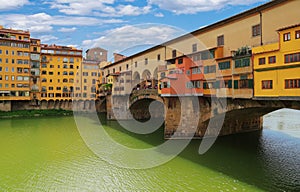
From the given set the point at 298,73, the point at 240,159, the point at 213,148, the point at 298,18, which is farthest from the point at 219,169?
the point at 298,18

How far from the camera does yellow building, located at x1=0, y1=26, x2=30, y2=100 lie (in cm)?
4903

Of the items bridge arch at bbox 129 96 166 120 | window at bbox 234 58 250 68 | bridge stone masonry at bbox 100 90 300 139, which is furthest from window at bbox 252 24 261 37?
bridge arch at bbox 129 96 166 120

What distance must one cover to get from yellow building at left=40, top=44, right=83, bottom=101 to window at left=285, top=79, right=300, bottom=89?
51328mm

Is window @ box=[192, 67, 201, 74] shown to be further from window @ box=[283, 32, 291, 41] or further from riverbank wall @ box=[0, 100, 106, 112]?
riverbank wall @ box=[0, 100, 106, 112]

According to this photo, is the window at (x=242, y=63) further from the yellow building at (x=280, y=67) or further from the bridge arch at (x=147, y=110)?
the bridge arch at (x=147, y=110)

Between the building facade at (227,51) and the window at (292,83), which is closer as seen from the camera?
the window at (292,83)

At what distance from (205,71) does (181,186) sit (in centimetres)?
1061

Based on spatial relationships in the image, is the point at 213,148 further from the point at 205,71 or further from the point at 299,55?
the point at 299,55

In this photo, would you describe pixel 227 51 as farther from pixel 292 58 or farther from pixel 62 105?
pixel 62 105

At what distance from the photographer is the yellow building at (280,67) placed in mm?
13398

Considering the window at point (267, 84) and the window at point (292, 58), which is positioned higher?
the window at point (292, 58)

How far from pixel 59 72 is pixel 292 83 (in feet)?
175

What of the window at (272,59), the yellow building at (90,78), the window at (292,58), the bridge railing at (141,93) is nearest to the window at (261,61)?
the window at (272,59)

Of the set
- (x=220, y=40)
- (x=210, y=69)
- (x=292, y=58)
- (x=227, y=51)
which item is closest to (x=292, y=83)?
(x=292, y=58)
